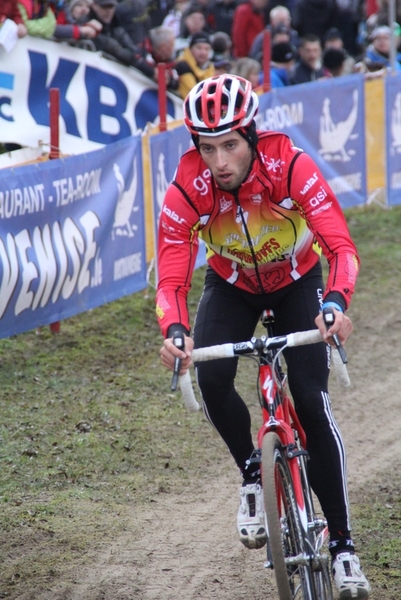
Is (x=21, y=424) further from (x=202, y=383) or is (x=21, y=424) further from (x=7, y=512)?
(x=202, y=383)

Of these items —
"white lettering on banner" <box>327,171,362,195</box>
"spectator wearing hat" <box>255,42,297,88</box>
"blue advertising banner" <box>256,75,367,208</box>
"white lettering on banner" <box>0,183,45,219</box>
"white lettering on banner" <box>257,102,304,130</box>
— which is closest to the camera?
"white lettering on banner" <box>0,183,45,219</box>

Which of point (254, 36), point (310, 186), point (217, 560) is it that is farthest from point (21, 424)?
point (254, 36)

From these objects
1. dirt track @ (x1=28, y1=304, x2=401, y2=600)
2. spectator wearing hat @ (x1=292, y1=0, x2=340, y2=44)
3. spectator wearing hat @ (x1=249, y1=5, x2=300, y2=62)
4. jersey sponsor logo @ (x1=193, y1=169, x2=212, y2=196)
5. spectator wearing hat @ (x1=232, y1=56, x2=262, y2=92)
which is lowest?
dirt track @ (x1=28, y1=304, x2=401, y2=600)

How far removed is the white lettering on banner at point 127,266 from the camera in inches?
338

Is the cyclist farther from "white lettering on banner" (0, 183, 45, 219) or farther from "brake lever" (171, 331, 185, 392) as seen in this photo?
"white lettering on banner" (0, 183, 45, 219)

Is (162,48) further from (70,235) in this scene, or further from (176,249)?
(176,249)

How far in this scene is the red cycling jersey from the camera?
395cm

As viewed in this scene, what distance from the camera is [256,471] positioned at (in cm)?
417

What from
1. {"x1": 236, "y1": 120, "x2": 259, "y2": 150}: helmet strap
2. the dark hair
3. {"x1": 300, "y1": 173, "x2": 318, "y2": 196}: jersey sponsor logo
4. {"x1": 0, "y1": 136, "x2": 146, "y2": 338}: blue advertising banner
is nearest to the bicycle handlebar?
{"x1": 300, "y1": 173, "x2": 318, "y2": 196}: jersey sponsor logo

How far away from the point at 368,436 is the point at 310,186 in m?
3.08

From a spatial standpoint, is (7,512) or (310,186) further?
(7,512)

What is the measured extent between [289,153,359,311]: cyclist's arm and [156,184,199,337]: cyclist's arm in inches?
18.9

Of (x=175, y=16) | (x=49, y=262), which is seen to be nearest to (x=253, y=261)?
(x=49, y=262)

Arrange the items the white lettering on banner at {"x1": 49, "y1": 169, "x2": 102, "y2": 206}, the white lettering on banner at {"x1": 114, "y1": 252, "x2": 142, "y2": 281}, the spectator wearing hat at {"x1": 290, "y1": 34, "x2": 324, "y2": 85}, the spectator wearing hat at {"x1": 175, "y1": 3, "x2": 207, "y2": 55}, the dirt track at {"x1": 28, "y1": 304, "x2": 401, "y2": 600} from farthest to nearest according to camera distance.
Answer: the spectator wearing hat at {"x1": 175, "y1": 3, "x2": 207, "y2": 55}
the spectator wearing hat at {"x1": 290, "y1": 34, "x2": 324, "y2": 85}
the white lettering on banner at {"x1": 114, "y1": 252, "x2": 142, "y2": 281}
the white lettering on banner at {"x1": 49, "y1": 169, "x2": 102, "y2": 206}
the dirt track at {"x1": 28, "y1": 304, "x2": 401, "y2": 600}
